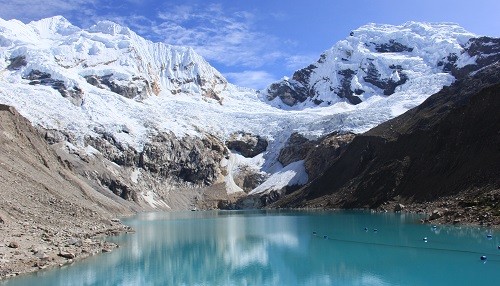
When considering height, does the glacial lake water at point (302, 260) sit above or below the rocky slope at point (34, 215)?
below

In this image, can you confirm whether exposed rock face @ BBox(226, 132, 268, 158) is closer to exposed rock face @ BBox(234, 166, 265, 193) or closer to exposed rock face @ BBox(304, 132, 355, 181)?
exposed rock face @ BBox(234, 166, 265, 193)

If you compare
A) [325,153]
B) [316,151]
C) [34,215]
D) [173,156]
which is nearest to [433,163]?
[325,153]

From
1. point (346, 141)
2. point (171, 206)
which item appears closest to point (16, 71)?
point (171, 206)

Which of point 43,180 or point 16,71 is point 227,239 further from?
point 16,71

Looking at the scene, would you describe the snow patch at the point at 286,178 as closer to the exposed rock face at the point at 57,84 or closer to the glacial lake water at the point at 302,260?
the exposed rock face at the point at 57,84

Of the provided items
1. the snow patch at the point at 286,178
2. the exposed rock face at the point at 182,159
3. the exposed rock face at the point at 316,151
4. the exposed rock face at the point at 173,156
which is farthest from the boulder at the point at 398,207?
the exposed rock face at the point at 173,156

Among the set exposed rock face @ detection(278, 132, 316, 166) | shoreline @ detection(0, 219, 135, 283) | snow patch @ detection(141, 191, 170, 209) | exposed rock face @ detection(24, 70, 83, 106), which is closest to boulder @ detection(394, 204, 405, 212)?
shoreline @ detection(0, 219, 135, 283)
